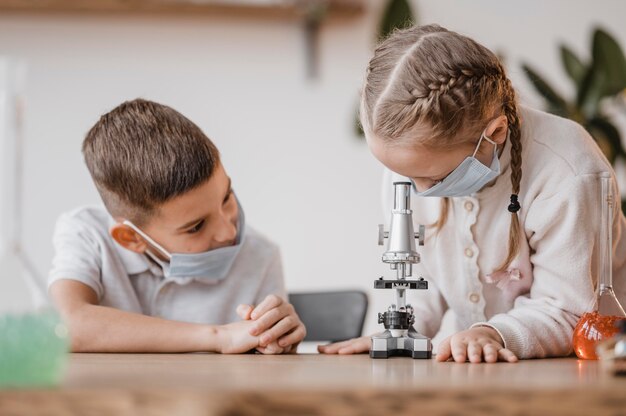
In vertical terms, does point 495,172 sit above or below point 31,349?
above

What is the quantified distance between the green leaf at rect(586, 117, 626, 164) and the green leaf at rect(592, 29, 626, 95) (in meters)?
0.11

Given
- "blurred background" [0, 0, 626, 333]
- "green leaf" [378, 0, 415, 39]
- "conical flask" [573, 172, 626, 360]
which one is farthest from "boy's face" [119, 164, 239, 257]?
"green leaf" [378, 0, 415, 39]

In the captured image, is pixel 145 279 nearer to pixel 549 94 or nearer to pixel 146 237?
pixel 146 237

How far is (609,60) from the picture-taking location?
281 centimetres

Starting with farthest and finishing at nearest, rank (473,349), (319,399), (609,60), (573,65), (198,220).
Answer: (573,65) < (609,60) < (198,220) < (473,349) < (319,399)

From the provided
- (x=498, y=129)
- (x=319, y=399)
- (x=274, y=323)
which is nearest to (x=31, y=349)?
(x=319, y=399)

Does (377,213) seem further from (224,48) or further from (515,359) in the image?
(515,359)

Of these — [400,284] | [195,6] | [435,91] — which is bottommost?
[400,284]

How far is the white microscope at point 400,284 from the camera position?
115cm

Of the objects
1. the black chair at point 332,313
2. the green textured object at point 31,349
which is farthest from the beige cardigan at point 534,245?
the green textured object at point 31,349

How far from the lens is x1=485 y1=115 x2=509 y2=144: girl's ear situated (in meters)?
1.27

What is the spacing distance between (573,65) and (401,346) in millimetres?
2079

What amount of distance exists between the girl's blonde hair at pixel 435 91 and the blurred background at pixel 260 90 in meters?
→ 1.74

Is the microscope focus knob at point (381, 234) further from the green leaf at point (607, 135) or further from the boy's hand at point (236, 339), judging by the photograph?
the green leaf at point (607, 135)
